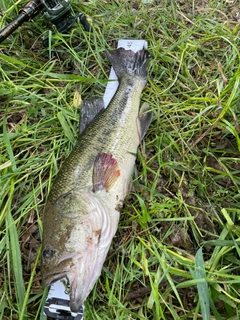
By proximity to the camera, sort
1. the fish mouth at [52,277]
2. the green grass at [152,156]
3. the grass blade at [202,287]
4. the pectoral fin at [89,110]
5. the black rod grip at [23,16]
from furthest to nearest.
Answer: the black rod grip at [23,16] < the pectoral fin at [89,110] < the green grass at [152,156] < the fish mouth at [52,277] < the grass blade at [202,287]

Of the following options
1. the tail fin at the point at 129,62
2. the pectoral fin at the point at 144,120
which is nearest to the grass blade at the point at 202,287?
the pectoral fin at the point at 144,120

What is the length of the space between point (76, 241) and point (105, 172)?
593 mm

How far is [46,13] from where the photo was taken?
3369mm

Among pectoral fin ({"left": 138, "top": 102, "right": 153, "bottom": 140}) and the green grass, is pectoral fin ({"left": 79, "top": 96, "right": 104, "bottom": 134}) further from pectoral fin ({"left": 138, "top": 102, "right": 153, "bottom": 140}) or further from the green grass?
pectoral fin ({"left": 138, "top": 102, "right": 153, "bottom": 140})

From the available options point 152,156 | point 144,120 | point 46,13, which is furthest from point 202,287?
point 46,13

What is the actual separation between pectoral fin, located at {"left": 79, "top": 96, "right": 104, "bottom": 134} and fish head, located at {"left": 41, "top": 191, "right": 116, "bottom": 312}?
0.76 meters

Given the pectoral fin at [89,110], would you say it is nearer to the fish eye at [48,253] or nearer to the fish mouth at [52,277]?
the fish eye at [48,253]

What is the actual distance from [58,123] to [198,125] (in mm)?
1373

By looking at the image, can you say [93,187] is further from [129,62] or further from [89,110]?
[129,62]

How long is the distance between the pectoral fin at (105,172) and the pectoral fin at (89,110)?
1.45 ft

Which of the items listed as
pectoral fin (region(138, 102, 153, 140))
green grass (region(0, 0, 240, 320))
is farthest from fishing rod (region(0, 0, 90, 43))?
pectoral fin (region(138, 102, 153, 140))

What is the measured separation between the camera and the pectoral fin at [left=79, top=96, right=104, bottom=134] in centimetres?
303

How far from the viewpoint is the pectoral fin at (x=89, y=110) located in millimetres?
3029

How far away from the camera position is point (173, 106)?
3.30m
